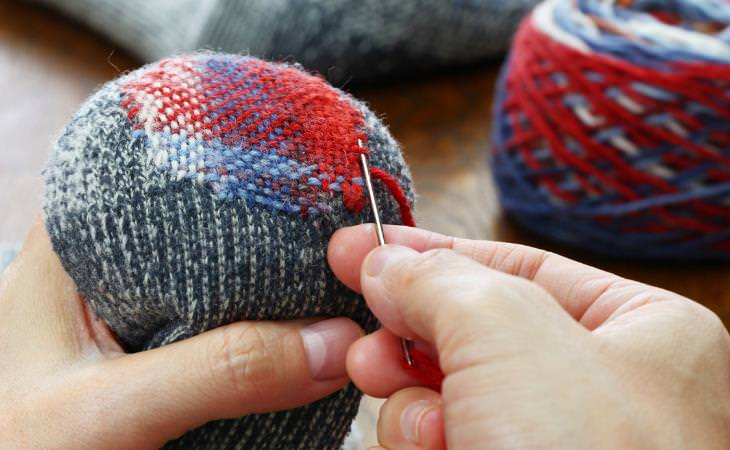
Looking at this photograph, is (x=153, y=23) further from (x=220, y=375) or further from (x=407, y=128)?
(x=220, y=375)

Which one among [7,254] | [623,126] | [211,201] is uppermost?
[623,126]

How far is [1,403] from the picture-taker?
60cm

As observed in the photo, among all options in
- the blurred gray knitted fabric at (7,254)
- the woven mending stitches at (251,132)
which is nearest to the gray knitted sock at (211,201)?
the woven mending stitches at (251,132)

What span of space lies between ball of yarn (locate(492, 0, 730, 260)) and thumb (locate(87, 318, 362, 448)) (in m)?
0.66

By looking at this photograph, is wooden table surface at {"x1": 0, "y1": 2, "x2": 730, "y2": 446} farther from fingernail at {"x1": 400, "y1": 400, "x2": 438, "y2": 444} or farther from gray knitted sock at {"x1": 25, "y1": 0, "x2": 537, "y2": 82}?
fingernail at {"x1": 400, "y1": 400, "x2": 438, "y2": 444}

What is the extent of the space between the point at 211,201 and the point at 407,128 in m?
0.89

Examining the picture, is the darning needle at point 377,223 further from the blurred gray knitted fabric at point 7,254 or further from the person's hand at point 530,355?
the blurred gray knitted fabric at point 7,254

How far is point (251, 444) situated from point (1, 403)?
7.7 inches

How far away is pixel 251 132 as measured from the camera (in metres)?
0.57

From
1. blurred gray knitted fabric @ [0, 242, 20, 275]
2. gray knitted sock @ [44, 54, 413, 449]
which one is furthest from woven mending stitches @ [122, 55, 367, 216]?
blurred gray knitted fabric @ [0, 242, 20, 275]

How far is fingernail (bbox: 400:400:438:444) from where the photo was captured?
0.52 meters

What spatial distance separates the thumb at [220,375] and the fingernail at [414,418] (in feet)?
0.20

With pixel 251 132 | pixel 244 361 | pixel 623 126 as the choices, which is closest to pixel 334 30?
pixel 623 126

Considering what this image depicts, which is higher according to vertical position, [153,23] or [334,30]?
[334,30]
